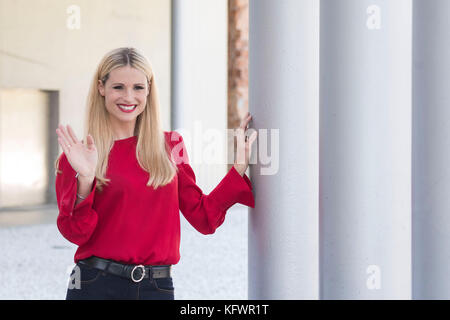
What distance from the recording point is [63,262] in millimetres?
6863

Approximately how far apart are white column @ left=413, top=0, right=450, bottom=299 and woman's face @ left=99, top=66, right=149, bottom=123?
1062 mm

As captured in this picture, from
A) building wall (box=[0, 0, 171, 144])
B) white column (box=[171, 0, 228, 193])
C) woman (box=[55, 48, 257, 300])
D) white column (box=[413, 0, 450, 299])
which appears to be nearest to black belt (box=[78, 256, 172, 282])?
woman (box=[55, 48, 257, 300])

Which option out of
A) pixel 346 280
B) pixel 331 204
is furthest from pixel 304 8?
pixel 346 280

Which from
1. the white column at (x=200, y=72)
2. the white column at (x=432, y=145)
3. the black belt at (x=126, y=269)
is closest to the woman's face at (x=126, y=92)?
the black belt at (x=126, y=269)

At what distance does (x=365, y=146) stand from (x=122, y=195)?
0.87m

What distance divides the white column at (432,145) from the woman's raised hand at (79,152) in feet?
4.07

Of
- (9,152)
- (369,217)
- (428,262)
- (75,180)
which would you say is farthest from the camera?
(9,152)

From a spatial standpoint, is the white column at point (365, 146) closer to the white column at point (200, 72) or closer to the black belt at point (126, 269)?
the black belt at point (126, 269)

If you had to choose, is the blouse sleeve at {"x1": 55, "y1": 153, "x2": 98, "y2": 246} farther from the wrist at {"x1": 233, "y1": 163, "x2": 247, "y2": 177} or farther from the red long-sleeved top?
the wrist at {"x1": 233, "y1": 163, "x2": 247, "y2": 177}

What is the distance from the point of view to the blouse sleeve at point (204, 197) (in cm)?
233

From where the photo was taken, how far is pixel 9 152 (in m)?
11.1

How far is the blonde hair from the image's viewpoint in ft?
7.16
